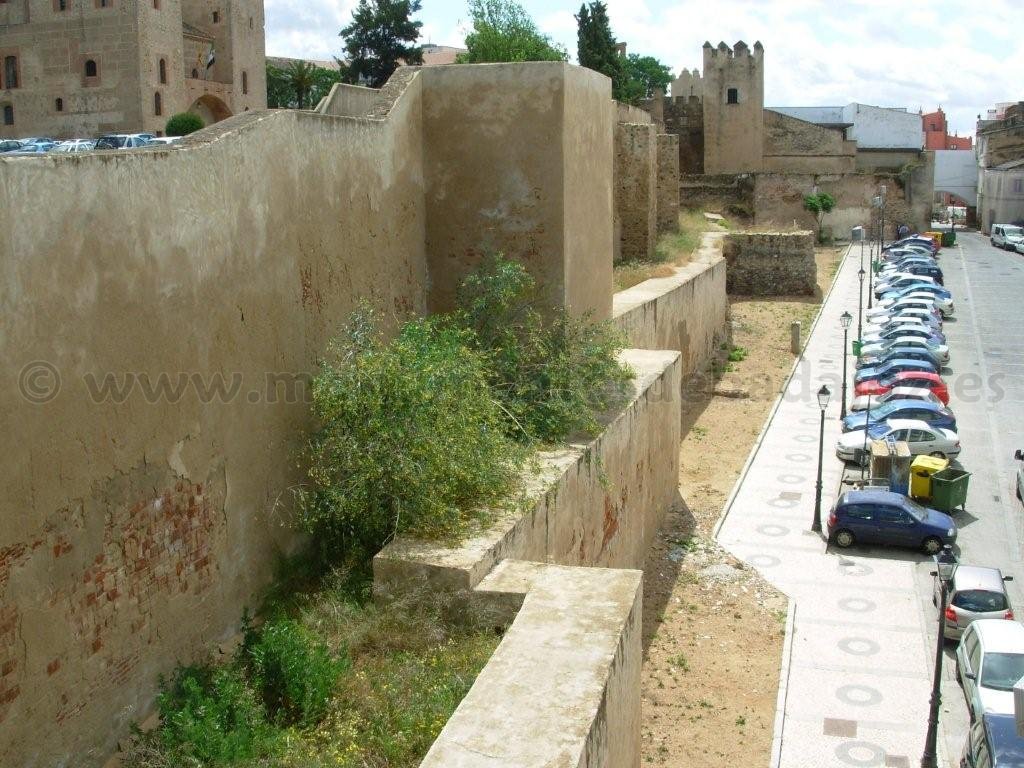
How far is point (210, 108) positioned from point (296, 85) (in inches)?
192

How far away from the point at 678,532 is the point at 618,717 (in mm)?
8796

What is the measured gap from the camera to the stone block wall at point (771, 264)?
1506 inches

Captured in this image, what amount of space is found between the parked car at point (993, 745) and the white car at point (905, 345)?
18832 millimetres

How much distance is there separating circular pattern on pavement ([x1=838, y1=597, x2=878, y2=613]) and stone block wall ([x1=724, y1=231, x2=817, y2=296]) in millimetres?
24687

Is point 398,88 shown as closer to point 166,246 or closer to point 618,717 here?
point 166,246

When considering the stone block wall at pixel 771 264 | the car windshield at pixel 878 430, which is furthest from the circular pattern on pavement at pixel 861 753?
the stone block wall at pixel 771 264

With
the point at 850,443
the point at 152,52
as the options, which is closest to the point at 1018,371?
the point at 850,443

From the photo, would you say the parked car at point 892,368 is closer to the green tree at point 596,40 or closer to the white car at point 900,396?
the white car at point 900,396

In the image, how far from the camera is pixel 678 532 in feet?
52.0

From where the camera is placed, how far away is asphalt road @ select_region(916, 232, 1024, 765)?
15266 millimetres

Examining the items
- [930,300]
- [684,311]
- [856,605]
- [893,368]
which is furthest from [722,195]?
[856,605]

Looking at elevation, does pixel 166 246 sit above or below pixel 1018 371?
above

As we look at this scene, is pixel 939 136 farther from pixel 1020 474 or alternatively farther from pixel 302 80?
pixel 1020 474

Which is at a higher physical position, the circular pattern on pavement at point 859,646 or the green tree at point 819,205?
the green tree at point 819,205
